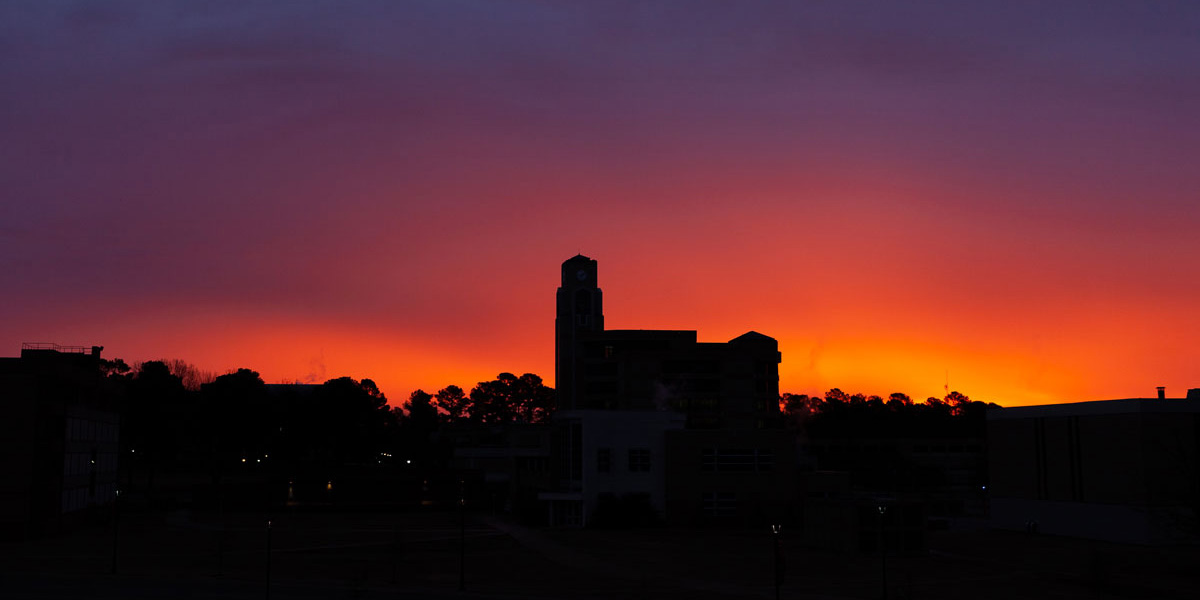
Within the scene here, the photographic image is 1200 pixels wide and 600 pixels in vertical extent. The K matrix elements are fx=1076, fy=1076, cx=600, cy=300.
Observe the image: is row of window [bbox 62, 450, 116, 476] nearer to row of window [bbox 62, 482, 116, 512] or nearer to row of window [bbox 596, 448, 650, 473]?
row of window [bbox 62, 482, 116, 512]

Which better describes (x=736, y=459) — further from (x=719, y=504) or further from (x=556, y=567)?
(x=556, y=567)

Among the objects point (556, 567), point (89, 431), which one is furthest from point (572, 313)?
point (556, 567)

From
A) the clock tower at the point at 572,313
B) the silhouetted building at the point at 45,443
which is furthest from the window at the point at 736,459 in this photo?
the clock tower at the point at 572,313

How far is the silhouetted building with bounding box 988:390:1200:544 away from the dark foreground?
2.81m

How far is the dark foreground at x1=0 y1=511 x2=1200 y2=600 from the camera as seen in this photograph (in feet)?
161

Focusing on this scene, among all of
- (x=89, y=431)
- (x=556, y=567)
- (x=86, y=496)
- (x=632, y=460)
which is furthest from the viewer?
(x=89, y=431)

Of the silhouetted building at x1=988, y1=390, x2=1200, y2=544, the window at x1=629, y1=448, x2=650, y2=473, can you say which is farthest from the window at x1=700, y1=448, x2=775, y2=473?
the silhouetted building at x1=988, y1=390, x2=1200, y2=544

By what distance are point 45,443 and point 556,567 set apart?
43.7m

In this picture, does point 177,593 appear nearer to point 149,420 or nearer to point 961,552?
point 961,552

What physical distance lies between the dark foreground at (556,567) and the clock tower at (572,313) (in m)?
89.8

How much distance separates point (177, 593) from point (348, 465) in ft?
484

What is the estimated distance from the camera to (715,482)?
89500mm

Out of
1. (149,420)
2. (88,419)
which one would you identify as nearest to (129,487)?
(149,420)

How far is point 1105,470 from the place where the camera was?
254 ft
